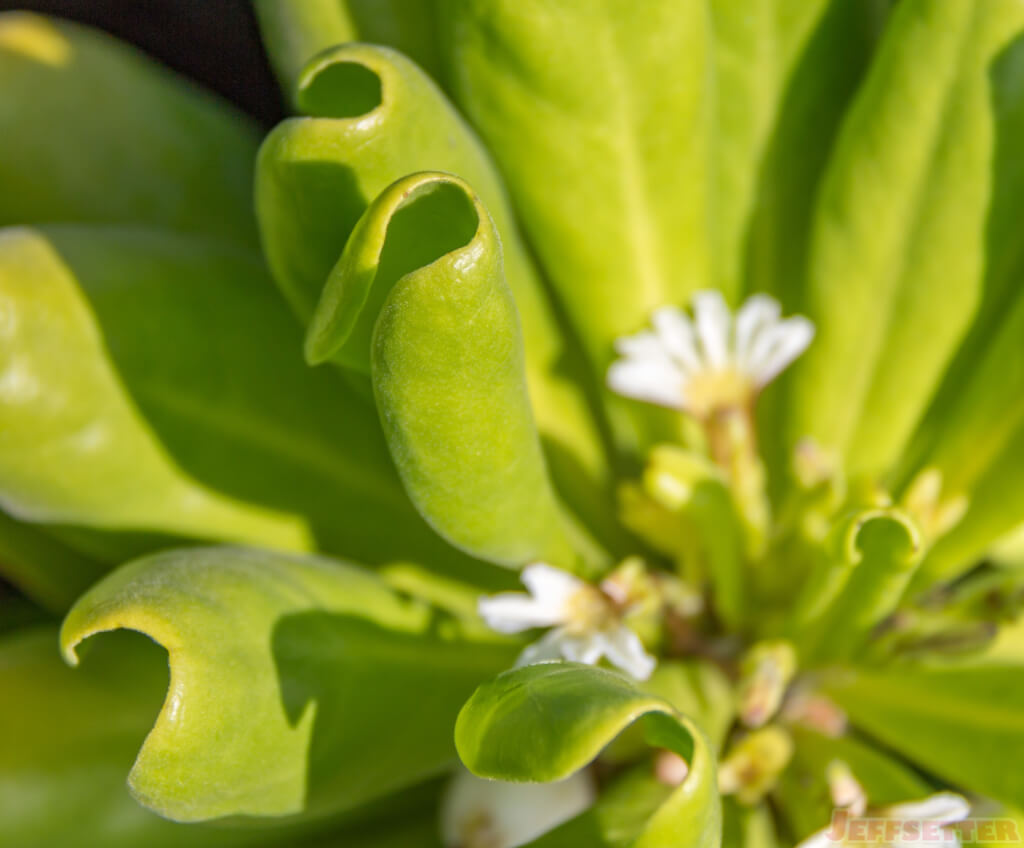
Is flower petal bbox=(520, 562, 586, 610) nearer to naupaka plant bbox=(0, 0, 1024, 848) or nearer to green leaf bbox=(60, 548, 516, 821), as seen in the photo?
naupaka plant bbox=(0, 0, 1024, 848)

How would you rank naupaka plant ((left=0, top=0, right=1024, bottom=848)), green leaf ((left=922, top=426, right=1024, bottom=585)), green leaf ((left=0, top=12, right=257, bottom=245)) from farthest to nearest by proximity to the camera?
green leaf ((left=0, top=12, right=257, bottom=245)) → green leaf ((left=922, top=426, right=1024, bottom=585)) → naupaka plant ((left=0, top=0, right=1024, bottom=848))

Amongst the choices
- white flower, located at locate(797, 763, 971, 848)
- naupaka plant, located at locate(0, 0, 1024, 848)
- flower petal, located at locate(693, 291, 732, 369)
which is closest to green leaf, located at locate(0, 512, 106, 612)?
naupaka plant, located at locate(0, 0, 1024, 848)

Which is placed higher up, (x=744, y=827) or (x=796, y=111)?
(x=796, y=111)

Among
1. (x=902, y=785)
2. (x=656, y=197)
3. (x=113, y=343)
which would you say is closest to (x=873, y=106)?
(x=656, y=197)

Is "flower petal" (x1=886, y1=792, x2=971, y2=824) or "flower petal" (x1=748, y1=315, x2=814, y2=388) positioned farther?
"flower petal" (x1=748, y1=315, x2=814, y2=388)

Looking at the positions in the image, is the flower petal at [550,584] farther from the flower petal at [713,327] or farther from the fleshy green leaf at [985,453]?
the fleshy green leaf at [985,453]

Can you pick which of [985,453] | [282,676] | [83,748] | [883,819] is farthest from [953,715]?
[83,748]

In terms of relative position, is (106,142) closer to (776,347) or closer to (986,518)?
(776,347)
